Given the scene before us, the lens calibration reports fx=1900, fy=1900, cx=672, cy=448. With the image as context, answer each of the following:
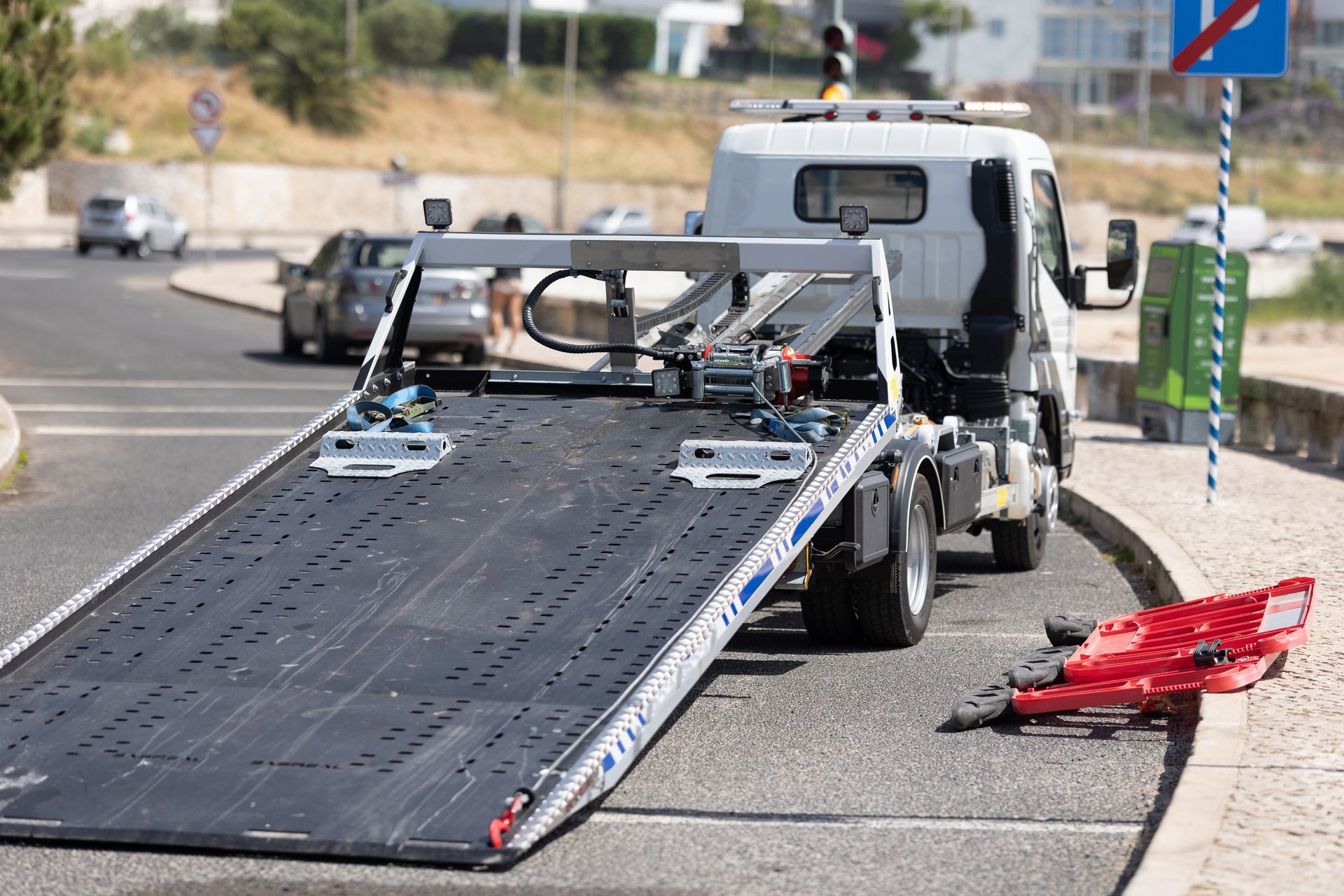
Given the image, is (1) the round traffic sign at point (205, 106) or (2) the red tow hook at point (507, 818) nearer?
(2) the red tow hook at point (507, 818)

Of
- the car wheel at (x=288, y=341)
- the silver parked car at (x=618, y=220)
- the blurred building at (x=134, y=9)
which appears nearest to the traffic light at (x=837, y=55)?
the car wheel at (x=288, y=341)

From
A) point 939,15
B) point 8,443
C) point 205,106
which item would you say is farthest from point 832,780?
point 939,15

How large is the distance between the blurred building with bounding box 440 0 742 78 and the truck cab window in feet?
359

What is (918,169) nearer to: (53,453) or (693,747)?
(693,747)

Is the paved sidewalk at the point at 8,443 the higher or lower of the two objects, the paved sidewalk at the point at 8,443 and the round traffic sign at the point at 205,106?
the lower

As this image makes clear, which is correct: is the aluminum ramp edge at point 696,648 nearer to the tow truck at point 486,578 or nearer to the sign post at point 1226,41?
the tow truck at point 486,578

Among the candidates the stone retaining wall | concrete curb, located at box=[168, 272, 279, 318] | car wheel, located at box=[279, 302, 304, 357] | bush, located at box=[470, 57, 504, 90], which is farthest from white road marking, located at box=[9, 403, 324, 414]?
bush, located at box=[470, 57, 504, 90]

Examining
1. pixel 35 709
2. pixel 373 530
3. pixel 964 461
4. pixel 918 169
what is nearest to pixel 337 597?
pixel 373 530

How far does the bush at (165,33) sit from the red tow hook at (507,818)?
10189 centimetres

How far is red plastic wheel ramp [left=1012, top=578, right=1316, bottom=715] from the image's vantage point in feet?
22.3

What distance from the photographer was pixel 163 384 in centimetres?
1989

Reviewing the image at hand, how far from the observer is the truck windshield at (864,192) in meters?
10.3

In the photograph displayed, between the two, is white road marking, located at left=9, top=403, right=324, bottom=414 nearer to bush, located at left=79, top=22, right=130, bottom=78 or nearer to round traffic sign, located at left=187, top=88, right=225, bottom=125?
round traffic sign, located at left=187, top=88, right=225, bottom=125

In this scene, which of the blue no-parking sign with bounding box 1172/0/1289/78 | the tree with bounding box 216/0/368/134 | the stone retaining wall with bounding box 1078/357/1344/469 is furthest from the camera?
the tree with bounding box 216/0/368/134
